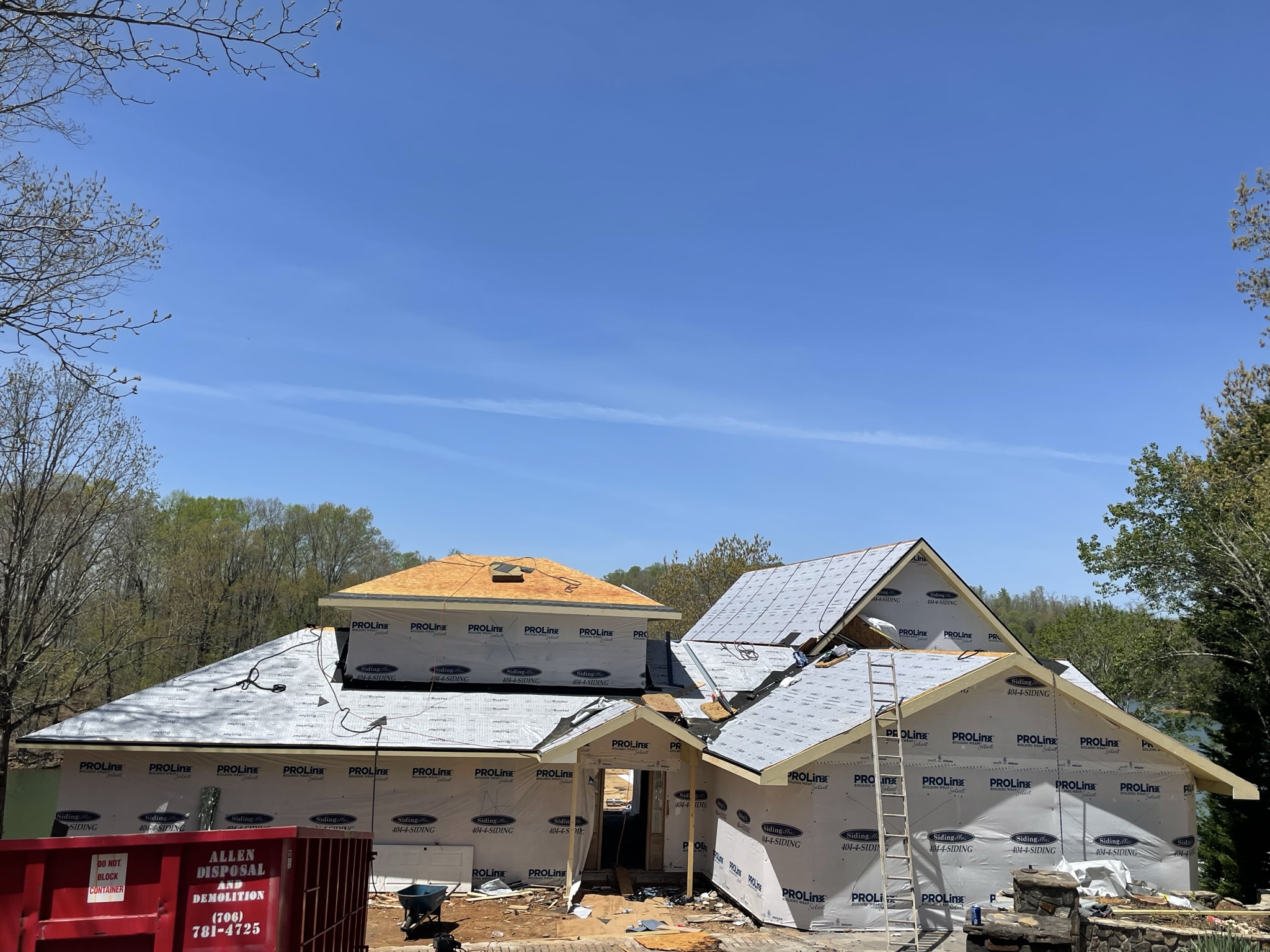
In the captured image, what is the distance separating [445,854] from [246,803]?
4.01m

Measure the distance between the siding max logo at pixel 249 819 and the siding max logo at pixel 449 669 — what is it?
446 cm

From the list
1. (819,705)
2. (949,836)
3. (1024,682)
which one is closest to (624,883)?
(819,705)

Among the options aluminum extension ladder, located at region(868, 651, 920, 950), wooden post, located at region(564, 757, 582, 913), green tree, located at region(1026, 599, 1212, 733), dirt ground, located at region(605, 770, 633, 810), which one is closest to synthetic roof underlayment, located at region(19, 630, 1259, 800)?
aluminum extension ladder, located at region(868, 651, 920, 950)

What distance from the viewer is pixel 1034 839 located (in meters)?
15.0

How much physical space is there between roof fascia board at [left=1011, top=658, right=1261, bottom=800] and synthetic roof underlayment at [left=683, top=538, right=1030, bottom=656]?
18.2ft

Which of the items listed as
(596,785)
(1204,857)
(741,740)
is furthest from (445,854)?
(1204,857)

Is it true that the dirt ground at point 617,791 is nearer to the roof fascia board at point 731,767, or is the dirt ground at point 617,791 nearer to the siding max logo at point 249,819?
the roof fascia board at point 731,767

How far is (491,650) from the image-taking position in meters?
20.0


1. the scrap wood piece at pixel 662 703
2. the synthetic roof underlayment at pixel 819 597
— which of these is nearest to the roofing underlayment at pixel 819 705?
the scrap wood piece at pixel 662 703

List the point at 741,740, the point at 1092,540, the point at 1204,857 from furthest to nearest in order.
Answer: the point at 1092,540 < the point at 1204,857 < the point at 741,740

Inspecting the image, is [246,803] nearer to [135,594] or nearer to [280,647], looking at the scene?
[280,647]

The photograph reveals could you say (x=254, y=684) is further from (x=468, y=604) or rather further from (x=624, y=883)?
A: (x=624, y=883)

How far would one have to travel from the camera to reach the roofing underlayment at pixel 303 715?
54.2 ft

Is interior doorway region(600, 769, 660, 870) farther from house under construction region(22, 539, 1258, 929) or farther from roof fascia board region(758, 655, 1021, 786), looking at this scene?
roof fascia board region(758, 655, 1021, 786)
